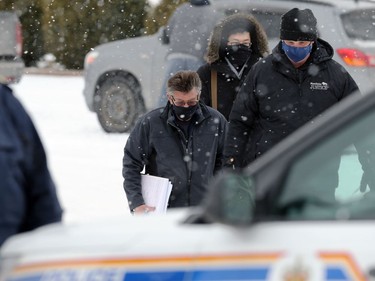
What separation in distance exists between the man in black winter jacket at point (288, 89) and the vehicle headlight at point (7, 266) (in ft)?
8.68

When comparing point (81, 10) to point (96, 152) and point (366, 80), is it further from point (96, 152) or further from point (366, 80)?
point (366, 80)

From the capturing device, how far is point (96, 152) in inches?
497

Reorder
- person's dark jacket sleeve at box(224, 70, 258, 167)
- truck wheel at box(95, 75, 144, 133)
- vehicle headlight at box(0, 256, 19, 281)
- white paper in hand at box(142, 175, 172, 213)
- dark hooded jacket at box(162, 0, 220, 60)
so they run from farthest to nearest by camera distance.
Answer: truck wheel at box(95, 75, 144, 133), dark hooded jacket at box(162, 0, 220, 60), person's dark jacket sleeve at box(224, 70, 258, 167), white paper in hand at box(142, 175, 172, 213), vehicle headlight at box(0, 256, 19, 281)

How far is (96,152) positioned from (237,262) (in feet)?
31.3

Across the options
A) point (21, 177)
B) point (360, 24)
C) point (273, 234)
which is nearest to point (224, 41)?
point (21, 177)

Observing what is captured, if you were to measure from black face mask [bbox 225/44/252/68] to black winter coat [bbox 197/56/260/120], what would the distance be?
0.04 meters

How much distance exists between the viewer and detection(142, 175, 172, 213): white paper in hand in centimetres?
593

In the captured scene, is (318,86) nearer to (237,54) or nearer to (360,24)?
(237,54)

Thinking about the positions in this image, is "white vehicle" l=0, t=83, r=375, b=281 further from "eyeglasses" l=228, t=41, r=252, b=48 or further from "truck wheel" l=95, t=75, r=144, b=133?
"truck wheel" l=95, t=75, r=144, b=133

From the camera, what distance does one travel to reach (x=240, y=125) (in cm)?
627

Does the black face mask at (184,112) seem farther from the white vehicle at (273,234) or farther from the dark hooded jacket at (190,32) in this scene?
the dark hooded jacket at (190,32)

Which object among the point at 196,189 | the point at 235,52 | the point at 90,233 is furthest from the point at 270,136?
the point at 90,233

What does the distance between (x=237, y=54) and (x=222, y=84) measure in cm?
21

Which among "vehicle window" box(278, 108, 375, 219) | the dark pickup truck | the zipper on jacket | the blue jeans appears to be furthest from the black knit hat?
"vehicle window" box(278, 108, 375, 219)
